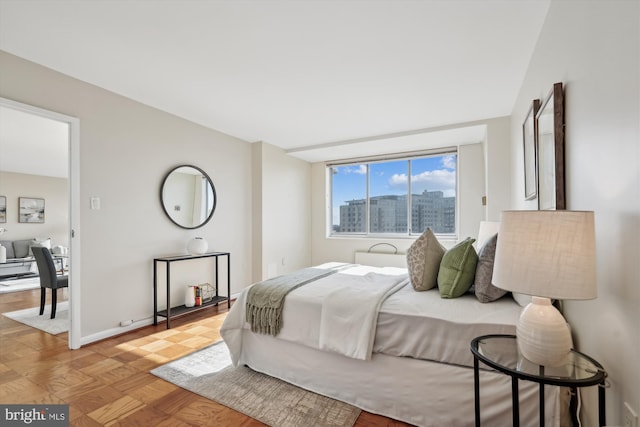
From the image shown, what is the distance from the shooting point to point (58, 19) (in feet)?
6.28

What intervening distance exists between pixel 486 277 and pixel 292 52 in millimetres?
2052

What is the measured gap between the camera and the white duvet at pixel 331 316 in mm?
1810

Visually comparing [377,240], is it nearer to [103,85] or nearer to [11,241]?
[103,85]

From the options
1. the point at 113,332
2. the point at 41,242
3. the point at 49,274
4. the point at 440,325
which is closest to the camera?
the point at 440,325

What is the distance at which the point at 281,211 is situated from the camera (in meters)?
4.98

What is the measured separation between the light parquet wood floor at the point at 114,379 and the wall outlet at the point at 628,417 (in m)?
1.03

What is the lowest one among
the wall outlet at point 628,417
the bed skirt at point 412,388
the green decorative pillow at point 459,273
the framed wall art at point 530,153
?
the bed skirt at point 412,388

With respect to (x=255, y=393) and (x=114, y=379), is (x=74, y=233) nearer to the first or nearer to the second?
(x=114, y=379)

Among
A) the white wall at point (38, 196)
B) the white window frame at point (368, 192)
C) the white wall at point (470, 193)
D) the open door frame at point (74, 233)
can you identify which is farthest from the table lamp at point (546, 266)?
the white wall at point (38, 196)

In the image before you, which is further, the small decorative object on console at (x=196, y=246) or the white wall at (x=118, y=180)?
the small decorative object on console at (x=196, y=246)

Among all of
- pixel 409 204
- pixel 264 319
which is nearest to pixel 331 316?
pixel 264 319

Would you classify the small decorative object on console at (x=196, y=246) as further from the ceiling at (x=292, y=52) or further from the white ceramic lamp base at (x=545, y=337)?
the white ceramic lamp base at (x=545, y=337)

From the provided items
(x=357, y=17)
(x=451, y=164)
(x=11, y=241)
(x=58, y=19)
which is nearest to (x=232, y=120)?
(x=58, y=19)

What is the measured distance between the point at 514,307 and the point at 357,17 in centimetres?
198
